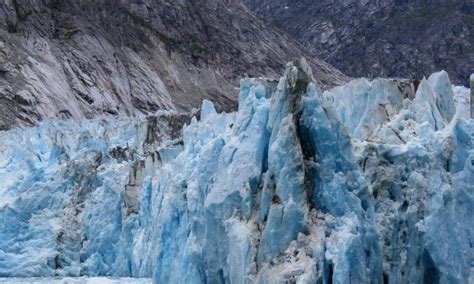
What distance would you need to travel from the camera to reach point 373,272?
11219 mm

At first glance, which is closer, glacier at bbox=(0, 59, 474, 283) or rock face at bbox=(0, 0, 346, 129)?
glacier at bbox=(0, 59, 474, 283)

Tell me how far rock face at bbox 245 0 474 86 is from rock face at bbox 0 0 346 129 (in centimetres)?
→ 866

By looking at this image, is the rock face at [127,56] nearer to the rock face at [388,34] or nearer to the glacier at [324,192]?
the rock face at [388,34]

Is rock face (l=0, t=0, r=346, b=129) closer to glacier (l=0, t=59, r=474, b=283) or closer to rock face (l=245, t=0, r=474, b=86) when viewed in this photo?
rock face (l=245, t=0, r=474, b=86)

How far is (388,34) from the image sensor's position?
291ft

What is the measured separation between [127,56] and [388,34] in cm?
3476

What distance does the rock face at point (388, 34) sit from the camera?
82.0 meters

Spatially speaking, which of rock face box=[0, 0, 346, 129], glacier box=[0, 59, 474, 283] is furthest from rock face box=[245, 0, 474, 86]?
glacier box=[0, 59, 474, 283]

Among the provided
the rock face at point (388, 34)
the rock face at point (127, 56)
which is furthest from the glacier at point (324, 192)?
the rock face at point (388, 34)

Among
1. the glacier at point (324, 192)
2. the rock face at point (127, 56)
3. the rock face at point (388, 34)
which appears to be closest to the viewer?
the glacier at point (324, 192)

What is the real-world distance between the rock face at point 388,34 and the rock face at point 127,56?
8658mm

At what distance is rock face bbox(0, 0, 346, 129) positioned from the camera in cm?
5381

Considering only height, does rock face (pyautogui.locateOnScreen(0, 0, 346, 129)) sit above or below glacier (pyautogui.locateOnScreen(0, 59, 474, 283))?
above

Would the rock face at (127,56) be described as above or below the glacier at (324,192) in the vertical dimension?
above
